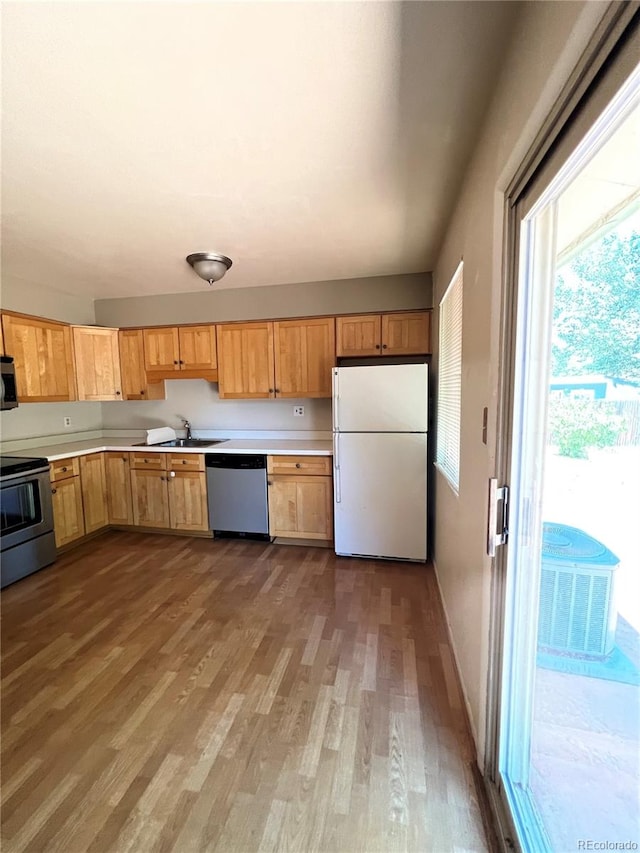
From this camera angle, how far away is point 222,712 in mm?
1540

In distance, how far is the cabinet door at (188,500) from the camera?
11.0ft

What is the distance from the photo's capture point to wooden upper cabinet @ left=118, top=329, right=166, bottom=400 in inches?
145

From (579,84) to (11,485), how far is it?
358 cm

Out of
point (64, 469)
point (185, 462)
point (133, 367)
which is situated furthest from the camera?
point (133, 367)

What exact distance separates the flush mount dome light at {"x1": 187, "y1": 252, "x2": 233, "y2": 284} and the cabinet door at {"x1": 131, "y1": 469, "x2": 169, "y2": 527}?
1904 millimetres

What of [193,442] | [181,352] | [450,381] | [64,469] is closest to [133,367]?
[181,352]

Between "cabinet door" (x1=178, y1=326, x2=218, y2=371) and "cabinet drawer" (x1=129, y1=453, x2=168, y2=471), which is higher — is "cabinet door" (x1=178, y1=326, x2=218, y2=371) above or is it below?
above

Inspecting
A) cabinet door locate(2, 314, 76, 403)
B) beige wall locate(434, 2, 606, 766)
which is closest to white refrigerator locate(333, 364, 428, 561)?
beige wall locate(434, 2, 606, 766)

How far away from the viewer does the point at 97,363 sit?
360 centimetres

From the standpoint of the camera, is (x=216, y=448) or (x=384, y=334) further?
(x=216, y=448)

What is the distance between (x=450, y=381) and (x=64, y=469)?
3.27 m

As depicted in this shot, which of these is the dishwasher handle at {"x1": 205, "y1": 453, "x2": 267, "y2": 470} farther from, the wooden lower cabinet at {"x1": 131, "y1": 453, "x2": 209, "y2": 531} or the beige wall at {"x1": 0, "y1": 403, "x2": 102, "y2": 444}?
the beige wall at {"x1": 0, "y1": 403, "x2": 102, "y2": 444}

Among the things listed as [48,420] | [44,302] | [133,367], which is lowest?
[48,420]

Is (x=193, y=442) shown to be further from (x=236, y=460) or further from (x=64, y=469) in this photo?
(x=64, y=469)
